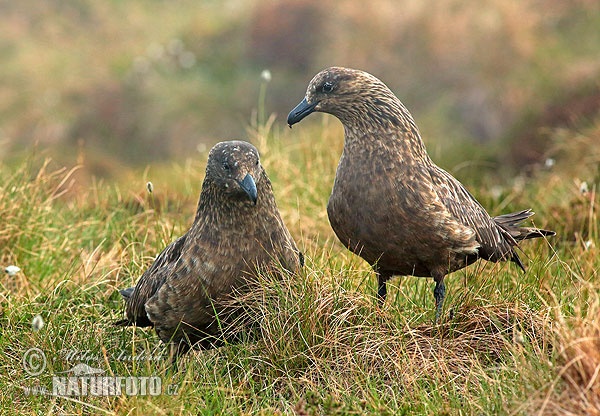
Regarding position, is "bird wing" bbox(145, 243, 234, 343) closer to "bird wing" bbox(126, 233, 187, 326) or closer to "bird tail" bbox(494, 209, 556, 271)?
"bird wing" bbox(126, 233, 187, 326)

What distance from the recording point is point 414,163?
467 cm

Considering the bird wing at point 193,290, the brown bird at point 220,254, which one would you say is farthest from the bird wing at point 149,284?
the bird wing at point 193,290

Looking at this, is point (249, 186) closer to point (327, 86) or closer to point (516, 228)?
point (327, 86)

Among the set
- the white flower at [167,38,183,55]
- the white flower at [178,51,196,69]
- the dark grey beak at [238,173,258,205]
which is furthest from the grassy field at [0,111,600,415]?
the white flower at [167,38,183,55]

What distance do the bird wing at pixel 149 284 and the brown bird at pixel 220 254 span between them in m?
0.01

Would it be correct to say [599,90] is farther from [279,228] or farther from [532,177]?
[279,228]

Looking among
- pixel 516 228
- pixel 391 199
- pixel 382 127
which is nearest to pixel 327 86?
pixel 382 127

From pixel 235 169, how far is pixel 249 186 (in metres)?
0.14

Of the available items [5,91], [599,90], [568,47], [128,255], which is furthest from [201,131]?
[128,255]

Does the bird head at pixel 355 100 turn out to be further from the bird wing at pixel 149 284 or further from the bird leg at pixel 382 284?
the bird wing at pixel 149 284

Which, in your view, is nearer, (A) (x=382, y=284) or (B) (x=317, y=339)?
(B) (x=317, y=339)

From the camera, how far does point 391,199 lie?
448 cm

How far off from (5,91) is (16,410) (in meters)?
15.3

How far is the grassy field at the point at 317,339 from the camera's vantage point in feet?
12.3
